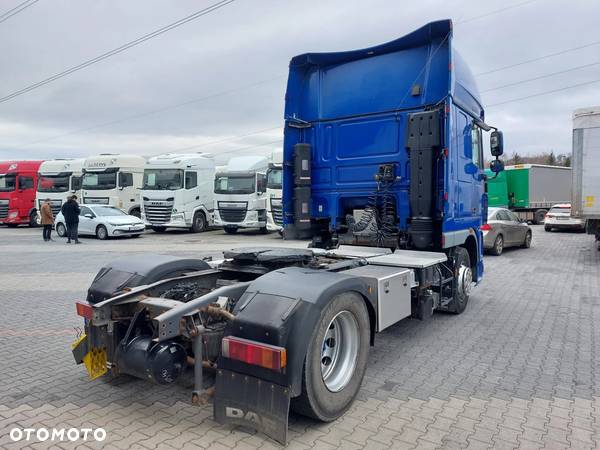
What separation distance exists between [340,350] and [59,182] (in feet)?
82.9

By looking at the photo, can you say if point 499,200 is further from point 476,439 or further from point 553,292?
point 476,439

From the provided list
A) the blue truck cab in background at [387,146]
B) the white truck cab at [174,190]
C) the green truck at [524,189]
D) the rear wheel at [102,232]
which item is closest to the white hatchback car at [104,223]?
the rear wheel at [102,232]

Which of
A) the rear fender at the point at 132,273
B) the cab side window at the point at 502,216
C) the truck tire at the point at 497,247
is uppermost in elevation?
the cab side window at the point at 502,216

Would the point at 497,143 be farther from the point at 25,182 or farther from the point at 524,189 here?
the point at 25,182

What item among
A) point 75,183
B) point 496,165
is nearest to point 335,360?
point 496,165

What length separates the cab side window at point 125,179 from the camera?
23.2 meters

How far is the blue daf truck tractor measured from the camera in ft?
10.2

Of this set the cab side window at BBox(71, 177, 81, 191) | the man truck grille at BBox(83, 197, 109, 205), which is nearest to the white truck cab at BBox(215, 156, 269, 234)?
the man truck grille at BBox(83, 197, 109, 205)

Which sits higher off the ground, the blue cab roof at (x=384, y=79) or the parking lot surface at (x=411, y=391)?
the blue cab roof at (x=384, y=79)

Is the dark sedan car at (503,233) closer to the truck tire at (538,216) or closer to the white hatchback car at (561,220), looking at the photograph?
the white hatchback car at (561,220)

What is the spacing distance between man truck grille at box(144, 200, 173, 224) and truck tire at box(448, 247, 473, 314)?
16.8 metres

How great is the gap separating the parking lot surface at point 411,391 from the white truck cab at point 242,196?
13.7m

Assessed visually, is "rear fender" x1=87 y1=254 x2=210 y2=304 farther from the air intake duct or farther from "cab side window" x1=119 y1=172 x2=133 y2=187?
"cab side window" x1=119 y1=172 x2=133 y2=187

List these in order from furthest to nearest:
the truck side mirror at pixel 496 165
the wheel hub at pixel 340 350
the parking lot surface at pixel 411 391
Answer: the truck side mirror at pixel 496 165
the wheel hub at pixel 340 350
the parking lot surface at pixel 411 391
